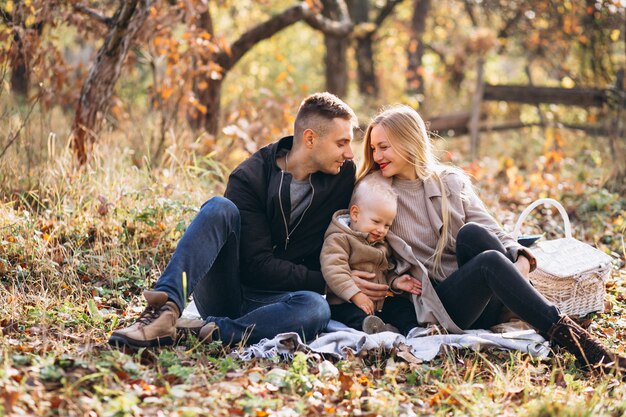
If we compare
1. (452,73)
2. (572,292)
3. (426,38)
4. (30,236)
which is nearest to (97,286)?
(30,236)

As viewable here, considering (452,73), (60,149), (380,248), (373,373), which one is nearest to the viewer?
(373,373)

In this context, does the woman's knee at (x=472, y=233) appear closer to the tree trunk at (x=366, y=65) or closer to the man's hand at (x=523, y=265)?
the man's hand at (x=523, y=265)

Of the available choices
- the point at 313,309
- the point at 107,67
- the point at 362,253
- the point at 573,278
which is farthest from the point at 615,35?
the point at 313,309

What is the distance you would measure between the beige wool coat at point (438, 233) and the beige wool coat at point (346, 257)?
0.34 ft

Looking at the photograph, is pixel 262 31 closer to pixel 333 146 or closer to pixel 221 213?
pixel 333 146

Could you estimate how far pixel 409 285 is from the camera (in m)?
4.08

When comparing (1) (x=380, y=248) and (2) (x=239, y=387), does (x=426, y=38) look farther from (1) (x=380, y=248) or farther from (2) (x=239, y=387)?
(2) (x=239, y=387)

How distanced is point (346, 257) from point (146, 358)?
1.20 metres

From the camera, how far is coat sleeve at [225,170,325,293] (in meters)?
4.06

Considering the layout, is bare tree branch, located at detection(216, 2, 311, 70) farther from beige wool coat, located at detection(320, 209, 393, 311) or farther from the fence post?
beige wool coat, located at detection(320, 209, 393, 311)

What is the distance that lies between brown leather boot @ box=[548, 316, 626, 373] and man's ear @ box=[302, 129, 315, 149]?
165 cm

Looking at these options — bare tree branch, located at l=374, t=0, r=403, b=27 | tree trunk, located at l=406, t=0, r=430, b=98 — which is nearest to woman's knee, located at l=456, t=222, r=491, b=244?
tree trunk, located at l=406, t=0, r=430, b=98

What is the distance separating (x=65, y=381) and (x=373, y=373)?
1483 mm

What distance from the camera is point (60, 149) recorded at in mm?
6508
